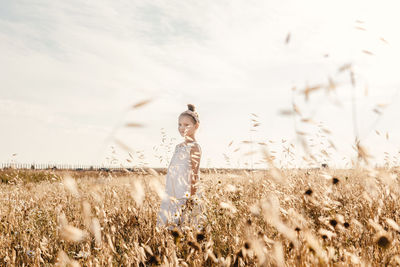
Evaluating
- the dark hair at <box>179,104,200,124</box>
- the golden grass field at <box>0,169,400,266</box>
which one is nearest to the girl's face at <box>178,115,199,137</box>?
the dark hair at <box>179,104,200,124</box>

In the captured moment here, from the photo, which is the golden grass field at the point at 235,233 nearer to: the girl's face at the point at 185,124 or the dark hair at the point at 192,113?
the girl's face at the point at 185,124

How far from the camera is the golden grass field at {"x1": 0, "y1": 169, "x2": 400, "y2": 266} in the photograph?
1748mm

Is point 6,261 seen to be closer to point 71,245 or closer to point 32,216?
point 71,245

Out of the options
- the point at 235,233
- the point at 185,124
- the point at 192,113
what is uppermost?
the point at 192,113

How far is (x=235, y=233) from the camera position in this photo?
244 centimetres

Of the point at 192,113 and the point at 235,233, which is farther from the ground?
the point at 192,113

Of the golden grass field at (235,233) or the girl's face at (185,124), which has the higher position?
the girl's face at (185,124)

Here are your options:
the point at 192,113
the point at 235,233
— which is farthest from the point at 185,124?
the point at 235,233

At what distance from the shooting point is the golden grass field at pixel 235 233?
1748 millimetres

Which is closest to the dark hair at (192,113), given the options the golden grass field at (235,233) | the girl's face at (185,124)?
the girl's face at (185,124)

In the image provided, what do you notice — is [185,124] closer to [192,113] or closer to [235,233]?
[192,113]

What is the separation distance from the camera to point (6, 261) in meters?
2.65

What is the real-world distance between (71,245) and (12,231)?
75 centimetres

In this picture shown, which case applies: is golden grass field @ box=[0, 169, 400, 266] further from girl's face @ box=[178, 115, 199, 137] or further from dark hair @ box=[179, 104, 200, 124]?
dark hair @ box=[179, 104, 200, 124]
